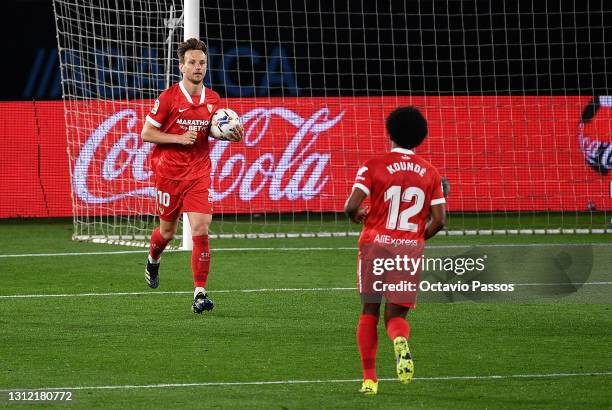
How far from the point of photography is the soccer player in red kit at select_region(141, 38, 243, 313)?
10586 millimetres

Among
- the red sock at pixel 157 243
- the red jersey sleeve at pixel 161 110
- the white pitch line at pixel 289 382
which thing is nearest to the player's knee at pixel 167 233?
the red sock at pixel 157 243

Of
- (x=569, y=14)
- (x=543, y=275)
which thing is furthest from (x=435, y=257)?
(x=569, y=14)

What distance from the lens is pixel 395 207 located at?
6.96 metres

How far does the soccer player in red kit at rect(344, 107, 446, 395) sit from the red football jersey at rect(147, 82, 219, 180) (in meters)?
3.87

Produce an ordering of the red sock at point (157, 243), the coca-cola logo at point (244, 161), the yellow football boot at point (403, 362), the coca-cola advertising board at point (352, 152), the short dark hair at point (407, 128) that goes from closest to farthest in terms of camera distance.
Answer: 1. the yellow football boot at point (403, 362)
2. the short dark hair at point (407, 128)
3. the red sock at point (157, 243)
4. the coca-cola logo at point (244, 161)
5. the coca-cola advertising board at point (352, 152)

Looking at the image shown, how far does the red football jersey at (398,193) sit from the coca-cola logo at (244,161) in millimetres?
12482

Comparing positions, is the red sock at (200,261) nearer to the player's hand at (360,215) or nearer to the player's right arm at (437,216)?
the player's hand at (360,215)

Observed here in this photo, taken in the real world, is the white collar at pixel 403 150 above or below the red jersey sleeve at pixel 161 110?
below

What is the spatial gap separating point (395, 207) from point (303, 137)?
13.8m

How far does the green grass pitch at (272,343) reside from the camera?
23.3 ft

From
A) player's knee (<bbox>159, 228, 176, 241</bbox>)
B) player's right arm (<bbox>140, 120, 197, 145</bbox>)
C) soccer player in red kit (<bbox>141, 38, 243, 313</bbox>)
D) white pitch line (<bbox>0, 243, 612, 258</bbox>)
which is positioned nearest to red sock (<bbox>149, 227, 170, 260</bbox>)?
player's knee (<bbox>159, 228, 176, 241</bbox>)

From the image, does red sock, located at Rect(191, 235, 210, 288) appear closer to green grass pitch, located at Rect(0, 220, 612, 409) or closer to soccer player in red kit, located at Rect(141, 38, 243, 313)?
soccer player in red kit, located at Rect(141, 38, 243, 313)

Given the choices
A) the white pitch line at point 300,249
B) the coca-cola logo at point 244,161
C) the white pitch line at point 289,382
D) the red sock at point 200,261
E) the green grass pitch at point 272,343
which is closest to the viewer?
the green grass pitch at point 272,343

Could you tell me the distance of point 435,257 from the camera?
1534cm
